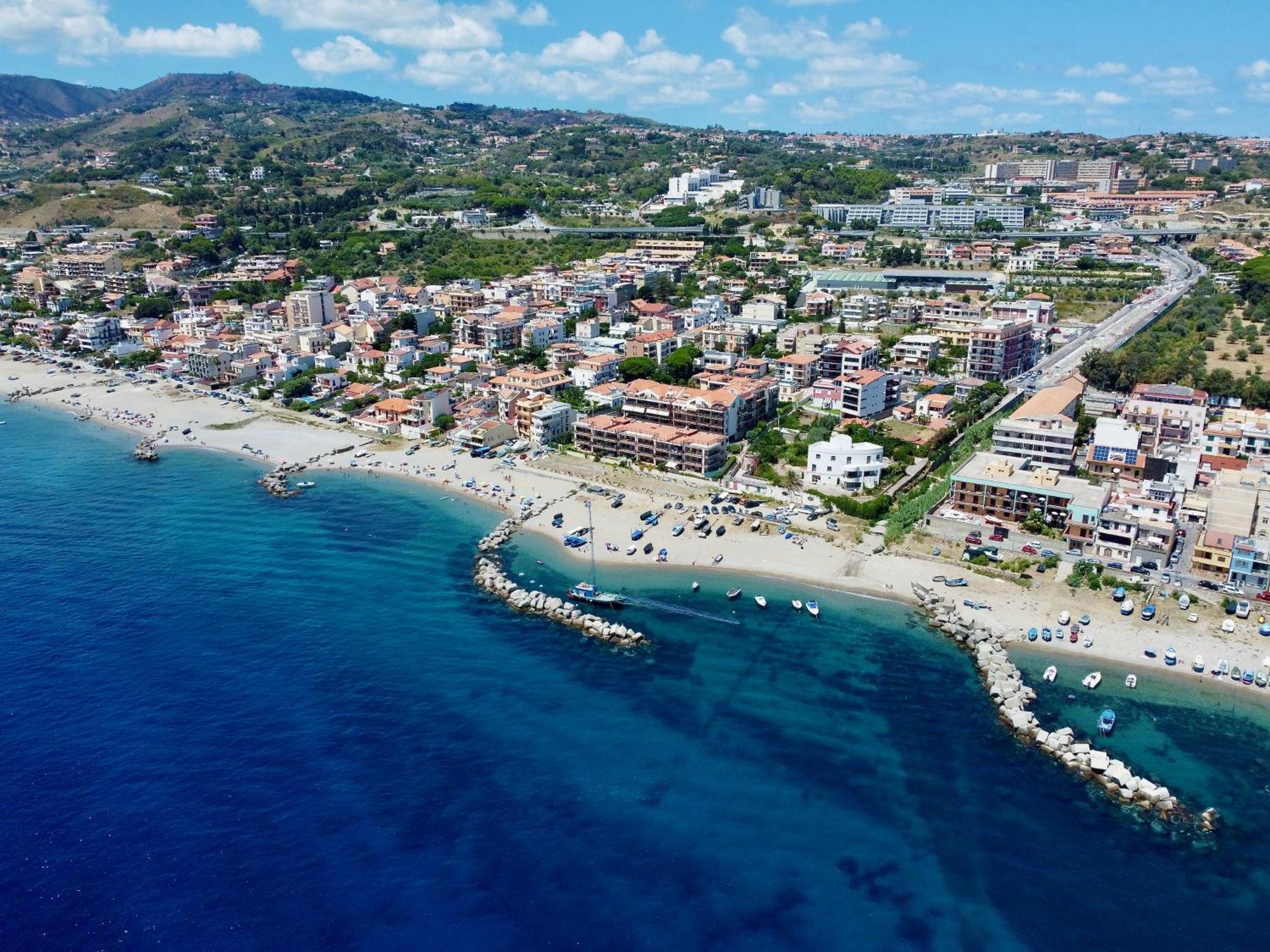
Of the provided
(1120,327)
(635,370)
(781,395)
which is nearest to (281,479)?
(635,370)

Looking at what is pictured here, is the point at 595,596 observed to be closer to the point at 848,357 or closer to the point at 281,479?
the point at 281,479

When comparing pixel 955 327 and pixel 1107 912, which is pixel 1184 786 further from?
pixel 955 327

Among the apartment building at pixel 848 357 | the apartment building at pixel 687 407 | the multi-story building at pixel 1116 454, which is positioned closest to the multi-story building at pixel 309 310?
the apartment building at pixel 687 407

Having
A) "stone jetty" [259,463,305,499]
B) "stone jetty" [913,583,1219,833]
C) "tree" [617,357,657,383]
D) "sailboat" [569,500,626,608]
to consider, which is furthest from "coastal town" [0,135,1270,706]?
"sailboat" [569,500,626,608]

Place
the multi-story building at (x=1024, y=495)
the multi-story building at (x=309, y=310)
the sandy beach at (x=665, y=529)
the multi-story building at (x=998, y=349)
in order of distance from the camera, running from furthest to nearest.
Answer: the multi-story building at (x=309, y=310) → the multi-story building at (x=998, y=349) → the multi-story building at (x=1024, y=495) → the sandy beach at (x=665, y=529)

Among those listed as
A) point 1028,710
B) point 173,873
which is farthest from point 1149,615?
point 173,873

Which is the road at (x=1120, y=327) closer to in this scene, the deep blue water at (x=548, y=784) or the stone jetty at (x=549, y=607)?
the deep blue water at (x=548, y=784)

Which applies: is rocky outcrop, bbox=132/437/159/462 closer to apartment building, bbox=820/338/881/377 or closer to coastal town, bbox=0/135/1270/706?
coastal town, bbox=0/135/1270/706
